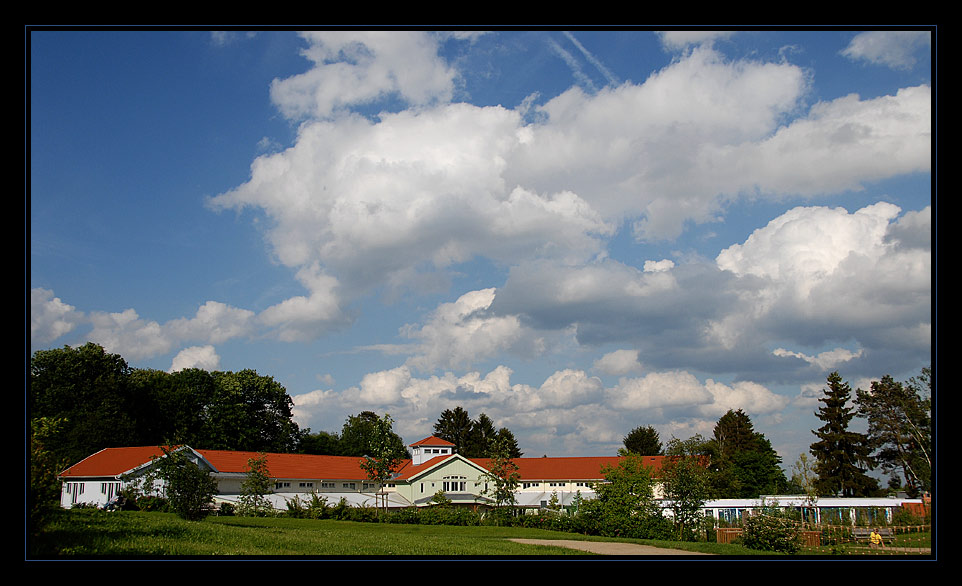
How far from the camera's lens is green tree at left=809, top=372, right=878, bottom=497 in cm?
4209

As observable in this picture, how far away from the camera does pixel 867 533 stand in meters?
20.1

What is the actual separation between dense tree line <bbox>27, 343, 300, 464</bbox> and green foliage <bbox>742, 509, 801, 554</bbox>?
1435 inches

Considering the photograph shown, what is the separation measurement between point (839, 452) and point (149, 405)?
48180 millimetres

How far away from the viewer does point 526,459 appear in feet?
184

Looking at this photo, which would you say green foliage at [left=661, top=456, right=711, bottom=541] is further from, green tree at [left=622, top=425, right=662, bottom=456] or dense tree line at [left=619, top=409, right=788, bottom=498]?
green tree at [left=622, top=425, right=662, bottom=456]

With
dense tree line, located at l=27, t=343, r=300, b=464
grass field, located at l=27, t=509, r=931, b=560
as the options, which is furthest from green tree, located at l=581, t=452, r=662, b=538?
dense tree line, located at l=27, t=343, r=300, b=464

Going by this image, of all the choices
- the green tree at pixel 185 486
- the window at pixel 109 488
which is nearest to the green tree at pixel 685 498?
the green tree at pixel 185 486

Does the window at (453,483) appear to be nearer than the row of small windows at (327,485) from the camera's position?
No

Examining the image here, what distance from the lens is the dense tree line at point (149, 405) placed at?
45094 mm

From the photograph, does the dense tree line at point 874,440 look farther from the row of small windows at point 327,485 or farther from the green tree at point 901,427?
the row of small windows at point 327,485

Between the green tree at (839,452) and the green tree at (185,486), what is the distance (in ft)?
117
